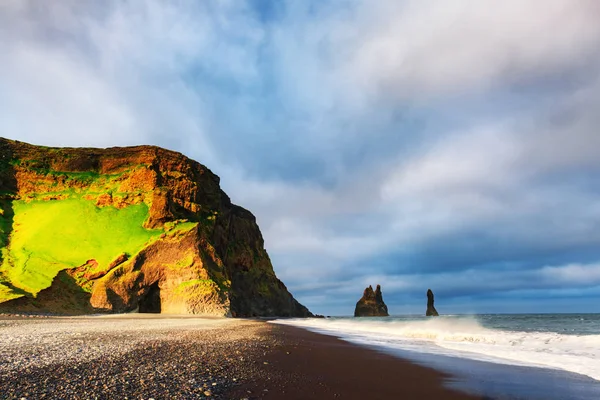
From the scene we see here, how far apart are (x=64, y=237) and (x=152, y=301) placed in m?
16.4

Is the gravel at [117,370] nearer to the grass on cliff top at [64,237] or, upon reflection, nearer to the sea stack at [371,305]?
the grass on cliff top at [64,237]

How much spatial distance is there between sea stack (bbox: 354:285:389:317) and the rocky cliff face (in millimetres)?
88000

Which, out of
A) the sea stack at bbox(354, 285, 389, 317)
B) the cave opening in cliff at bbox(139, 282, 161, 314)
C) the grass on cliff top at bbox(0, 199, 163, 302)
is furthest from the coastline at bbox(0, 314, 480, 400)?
the sea stack at bbox(354, 285, 389, 317)

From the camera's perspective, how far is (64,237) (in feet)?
167

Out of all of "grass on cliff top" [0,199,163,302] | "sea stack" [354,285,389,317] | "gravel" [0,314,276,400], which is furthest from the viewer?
"sea stack" [354,285,389,317]

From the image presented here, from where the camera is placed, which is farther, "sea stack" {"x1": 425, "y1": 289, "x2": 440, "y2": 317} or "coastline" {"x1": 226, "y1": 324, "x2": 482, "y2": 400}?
"sea stack" {"x1": 425, "y1": 289, "x2": 440, "y2": 317}

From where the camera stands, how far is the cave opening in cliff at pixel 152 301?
160 ft

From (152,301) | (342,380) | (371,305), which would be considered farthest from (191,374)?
(371,305)

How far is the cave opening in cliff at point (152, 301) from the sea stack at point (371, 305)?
10649 centimetres

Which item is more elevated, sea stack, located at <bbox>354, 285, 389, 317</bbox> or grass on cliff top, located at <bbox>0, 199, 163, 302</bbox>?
grass on cliff top, located at <bbox>0, 199, 163, 302</bbox>

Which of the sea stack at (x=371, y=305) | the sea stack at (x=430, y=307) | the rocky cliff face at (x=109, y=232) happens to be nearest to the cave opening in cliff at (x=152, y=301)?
the rocky cliff face at (x=109, y=232)

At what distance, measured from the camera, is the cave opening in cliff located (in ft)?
160

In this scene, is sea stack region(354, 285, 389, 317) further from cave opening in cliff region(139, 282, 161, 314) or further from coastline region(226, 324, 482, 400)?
coastline region(226, 324, 482, 400)

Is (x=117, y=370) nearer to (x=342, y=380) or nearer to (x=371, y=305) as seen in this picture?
(x=342, y=380)
